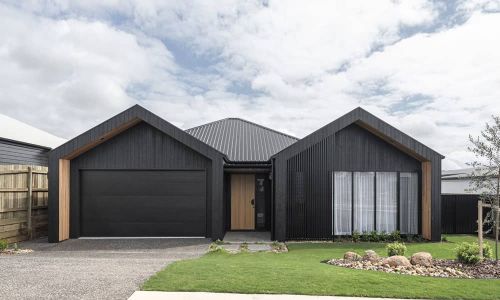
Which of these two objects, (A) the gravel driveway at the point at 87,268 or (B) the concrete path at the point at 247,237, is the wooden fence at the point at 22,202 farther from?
(B) the concrete path at the point at 247,237

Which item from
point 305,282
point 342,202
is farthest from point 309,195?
point 305,282

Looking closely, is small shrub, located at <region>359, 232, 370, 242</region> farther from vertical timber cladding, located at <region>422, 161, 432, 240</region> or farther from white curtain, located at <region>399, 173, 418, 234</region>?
vertical timber cladding, located at <region>422, 161, 432, 240</region>

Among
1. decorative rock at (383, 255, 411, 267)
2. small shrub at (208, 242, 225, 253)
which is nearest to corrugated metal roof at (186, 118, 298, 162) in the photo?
small shrub at (208, 242, 225, 253)

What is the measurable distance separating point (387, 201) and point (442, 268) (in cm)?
499

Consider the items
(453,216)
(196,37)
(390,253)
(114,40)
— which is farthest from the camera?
(453,216)

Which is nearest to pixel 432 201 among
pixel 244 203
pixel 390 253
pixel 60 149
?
pixel 390 253

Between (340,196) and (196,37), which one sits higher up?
(196,37)

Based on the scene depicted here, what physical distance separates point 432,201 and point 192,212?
8256mm

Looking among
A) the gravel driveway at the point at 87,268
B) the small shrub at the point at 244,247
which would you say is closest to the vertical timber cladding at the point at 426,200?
the small shrub at the point at 244,247

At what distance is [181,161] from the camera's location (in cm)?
1252

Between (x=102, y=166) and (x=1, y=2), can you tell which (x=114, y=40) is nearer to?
(x=1, y=2)

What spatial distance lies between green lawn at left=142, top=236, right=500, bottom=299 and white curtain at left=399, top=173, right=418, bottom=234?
231 inches

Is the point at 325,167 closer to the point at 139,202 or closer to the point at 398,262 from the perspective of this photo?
the point at 398,262

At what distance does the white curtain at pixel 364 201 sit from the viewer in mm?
12461
